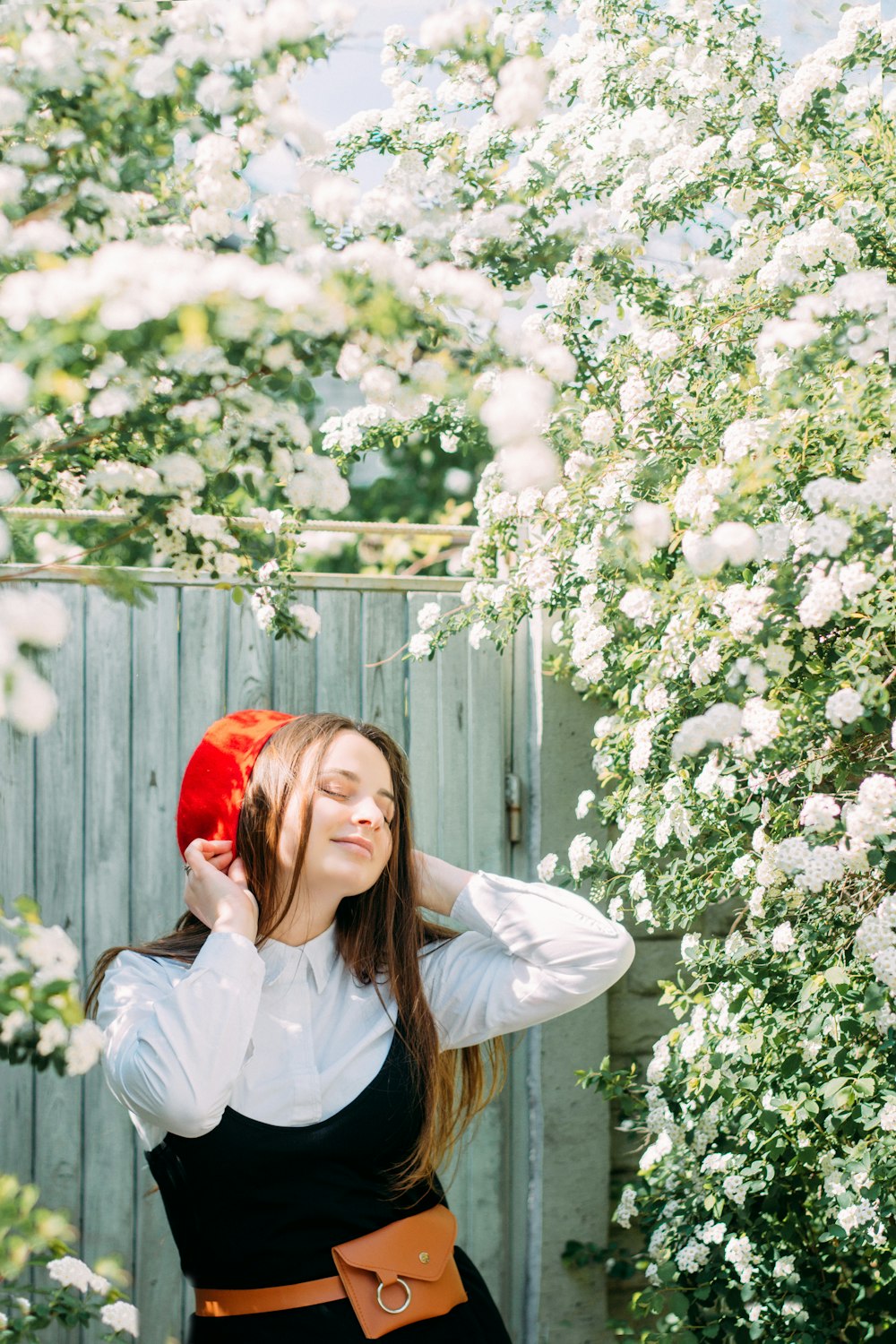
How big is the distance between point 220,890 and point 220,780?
20 cm

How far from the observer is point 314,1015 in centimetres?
190

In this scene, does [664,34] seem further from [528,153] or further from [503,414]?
[503,414]

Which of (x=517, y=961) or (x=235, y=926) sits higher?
(x=235, y=926)

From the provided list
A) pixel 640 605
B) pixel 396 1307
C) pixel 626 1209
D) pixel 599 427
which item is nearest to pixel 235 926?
pixel 396 1307

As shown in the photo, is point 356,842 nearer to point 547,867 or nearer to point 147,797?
point 547,867

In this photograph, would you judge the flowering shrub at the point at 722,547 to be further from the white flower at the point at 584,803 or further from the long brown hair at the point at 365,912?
the long brown hair at the point at 365,912

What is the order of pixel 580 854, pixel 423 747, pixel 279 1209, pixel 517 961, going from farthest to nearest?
pixel 423 747 → pixel 580 854 → pixel 517 961 → pixel 279 1209

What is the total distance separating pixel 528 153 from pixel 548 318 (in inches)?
12.6

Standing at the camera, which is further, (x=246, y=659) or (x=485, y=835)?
(x=485, y=835)

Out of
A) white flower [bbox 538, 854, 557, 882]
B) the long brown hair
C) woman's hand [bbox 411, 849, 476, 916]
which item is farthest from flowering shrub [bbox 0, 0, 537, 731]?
white flower [bbox 538, 854, 557, 882]

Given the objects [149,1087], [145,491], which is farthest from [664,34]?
[149,1087]

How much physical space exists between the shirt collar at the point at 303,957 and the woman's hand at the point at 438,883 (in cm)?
20

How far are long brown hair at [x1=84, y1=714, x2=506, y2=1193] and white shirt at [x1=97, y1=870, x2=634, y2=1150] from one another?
0.04m

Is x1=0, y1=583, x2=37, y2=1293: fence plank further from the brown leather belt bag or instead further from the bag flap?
the bag flap
